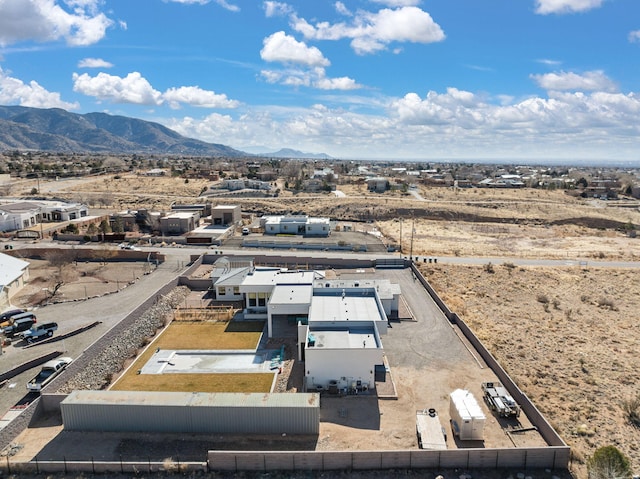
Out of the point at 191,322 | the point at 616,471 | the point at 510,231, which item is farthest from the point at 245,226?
the point at 616,471

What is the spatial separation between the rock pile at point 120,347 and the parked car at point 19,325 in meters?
6.75

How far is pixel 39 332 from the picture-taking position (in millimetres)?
29516

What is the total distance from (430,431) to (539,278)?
32.5m

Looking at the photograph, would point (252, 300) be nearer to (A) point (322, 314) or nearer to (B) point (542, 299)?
(A) point (322, 314)

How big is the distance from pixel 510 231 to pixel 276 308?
5845 centimetres

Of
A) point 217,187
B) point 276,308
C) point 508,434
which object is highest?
point 217,187

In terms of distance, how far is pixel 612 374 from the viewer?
92.4 ft

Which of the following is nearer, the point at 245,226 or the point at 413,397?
the point at 413,397

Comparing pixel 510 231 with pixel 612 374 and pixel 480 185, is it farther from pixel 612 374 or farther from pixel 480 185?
pixel 480 185

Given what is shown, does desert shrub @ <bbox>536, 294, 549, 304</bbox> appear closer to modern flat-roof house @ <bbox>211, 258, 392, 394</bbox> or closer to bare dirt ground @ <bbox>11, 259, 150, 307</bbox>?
modern flat-roof house @ <bbox>211, 258, 392, 394</bbox>

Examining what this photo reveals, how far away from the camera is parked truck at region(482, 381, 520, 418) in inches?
883

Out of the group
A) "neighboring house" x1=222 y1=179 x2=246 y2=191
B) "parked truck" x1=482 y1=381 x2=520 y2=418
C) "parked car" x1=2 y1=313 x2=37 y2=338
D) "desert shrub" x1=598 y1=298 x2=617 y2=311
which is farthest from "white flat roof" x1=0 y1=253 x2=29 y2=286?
"neighboring house" x1=222 y1=179 x2=246 y2=191

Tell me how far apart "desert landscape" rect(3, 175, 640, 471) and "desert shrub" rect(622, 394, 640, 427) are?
0.45 ft

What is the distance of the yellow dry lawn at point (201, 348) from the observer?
25.6 metres
